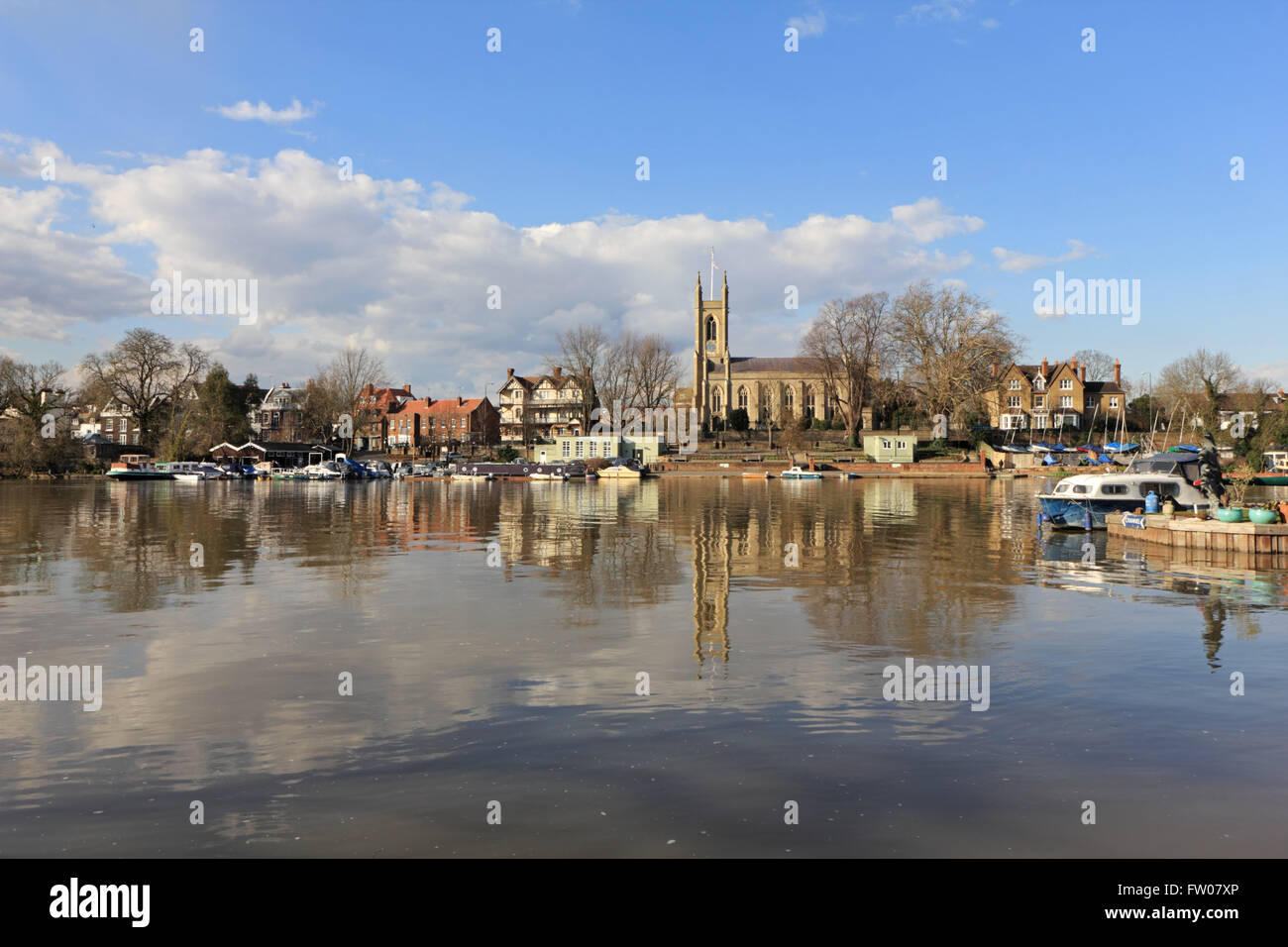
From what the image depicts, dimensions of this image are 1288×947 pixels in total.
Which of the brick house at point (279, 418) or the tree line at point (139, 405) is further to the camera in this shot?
the brick house at point (279, 418)

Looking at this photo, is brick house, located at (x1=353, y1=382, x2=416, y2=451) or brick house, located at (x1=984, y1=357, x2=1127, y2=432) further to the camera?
brick house, located at (x1=353, y1=382, x2=416, y2=451)

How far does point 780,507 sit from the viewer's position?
136 feet

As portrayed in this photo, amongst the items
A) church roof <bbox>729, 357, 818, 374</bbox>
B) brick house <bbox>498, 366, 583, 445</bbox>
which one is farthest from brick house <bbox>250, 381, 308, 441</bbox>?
church roof <bbox>729, 357, 818, 374</bbox>

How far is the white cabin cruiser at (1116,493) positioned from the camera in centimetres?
2953

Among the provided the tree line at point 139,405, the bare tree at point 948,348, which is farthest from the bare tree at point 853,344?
the tree line at point 139,405

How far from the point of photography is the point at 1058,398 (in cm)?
11831

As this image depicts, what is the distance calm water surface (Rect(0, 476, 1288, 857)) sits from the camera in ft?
19.9

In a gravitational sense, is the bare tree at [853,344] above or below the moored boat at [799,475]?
above

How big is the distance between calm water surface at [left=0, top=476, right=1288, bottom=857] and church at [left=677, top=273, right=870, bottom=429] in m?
116

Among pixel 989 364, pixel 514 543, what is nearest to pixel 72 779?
pixel 514 543

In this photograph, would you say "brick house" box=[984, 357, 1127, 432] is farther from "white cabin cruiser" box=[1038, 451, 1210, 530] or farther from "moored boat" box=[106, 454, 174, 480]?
"moored boat" box=[106, 454, 174, 480]

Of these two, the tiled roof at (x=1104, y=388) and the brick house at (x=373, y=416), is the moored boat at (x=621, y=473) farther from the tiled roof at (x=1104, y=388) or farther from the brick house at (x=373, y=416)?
the tiled roof at (x=1104, y=388)

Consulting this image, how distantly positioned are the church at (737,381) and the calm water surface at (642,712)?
381 feet

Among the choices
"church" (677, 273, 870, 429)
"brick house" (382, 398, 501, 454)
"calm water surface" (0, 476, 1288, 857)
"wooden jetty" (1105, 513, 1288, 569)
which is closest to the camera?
"calm water surface" (0, 476, 1288, 857)
